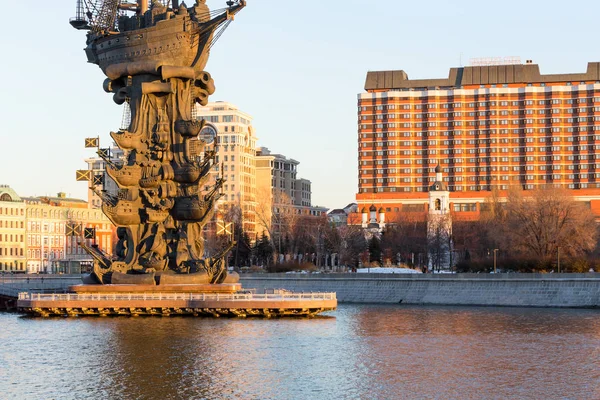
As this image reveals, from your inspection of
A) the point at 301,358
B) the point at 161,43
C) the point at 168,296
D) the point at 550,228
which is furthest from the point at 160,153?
the point at 550,228

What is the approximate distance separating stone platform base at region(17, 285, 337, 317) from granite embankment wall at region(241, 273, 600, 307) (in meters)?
23.7

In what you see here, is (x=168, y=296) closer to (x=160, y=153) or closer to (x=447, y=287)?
(x=160, y=153)

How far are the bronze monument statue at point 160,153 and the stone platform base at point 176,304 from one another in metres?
3.96

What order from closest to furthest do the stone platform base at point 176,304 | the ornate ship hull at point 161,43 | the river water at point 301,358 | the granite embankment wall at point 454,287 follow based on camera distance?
the river water at point 301,358 → the stone platform base at point 176,304 → the ornate ship hull at point 161,43 → the granite embankment wall at point 454,287

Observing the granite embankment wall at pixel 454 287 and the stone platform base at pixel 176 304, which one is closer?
the stone platform base at pixel 176 304


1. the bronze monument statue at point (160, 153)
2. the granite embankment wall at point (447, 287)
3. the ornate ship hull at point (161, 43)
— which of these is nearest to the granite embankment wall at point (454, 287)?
the granite embankment wall at point (447, 287)

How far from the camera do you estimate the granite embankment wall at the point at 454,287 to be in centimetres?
10100

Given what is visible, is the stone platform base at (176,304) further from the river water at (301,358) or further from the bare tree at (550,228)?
the bare tree at (550,228)

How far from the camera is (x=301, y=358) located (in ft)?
196

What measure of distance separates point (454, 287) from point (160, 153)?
3498 centimetres

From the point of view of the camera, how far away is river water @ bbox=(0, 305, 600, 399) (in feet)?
160

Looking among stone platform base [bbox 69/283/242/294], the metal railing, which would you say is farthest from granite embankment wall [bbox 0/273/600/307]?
the metal railing

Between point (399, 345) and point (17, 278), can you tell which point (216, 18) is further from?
point (17, 278)

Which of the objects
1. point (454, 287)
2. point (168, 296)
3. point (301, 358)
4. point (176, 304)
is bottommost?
point (301, 358)
